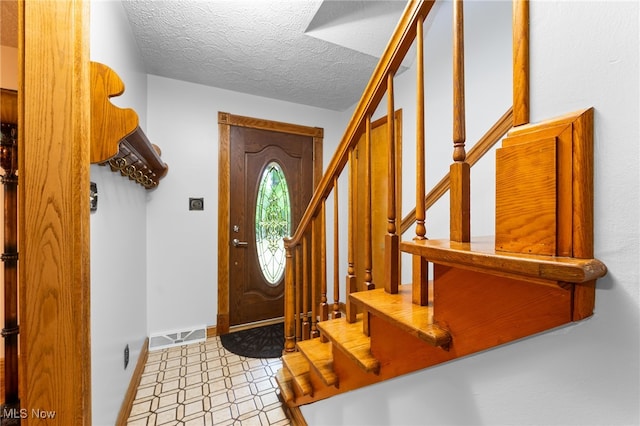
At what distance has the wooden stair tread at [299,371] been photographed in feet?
4.24

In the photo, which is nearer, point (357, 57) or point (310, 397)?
point (310, 397)

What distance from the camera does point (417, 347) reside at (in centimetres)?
68

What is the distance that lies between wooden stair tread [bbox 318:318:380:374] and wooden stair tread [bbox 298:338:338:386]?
0.53ft

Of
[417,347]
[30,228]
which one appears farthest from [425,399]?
[30,228]

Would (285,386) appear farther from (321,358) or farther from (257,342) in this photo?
(257,342)

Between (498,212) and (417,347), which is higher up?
(498,212)

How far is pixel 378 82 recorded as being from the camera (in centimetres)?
95

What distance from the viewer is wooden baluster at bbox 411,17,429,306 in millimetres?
721

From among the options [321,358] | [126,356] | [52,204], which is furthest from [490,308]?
[126,356]

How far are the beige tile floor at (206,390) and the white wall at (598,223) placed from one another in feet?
5.15

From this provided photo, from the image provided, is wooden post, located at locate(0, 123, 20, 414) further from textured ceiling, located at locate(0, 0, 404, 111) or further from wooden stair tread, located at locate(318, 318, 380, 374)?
wooden stair tread, located at locate(318, 318, 380, 374)

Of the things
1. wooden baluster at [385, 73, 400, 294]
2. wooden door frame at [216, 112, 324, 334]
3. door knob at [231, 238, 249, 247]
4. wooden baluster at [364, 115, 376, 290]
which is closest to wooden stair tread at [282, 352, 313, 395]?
wooden baluster at [364, 115, 376, 290]

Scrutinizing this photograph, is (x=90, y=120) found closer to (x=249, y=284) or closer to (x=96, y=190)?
(x=96, y=190)

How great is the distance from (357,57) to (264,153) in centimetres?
128
